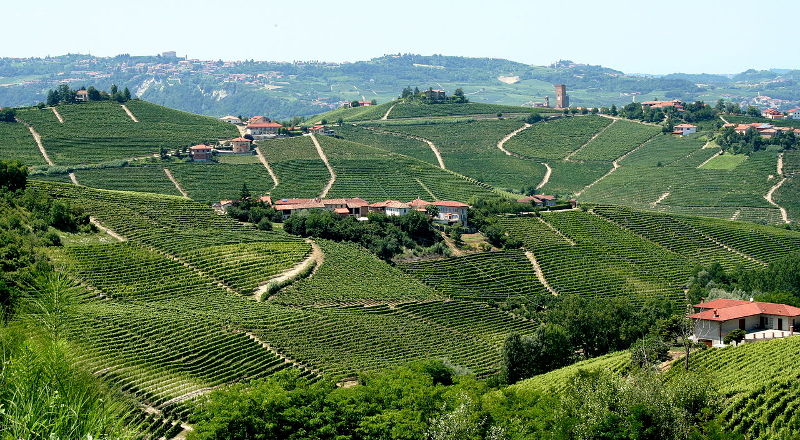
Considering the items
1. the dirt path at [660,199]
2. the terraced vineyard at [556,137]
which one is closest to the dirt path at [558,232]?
the dirt path at [660,199]

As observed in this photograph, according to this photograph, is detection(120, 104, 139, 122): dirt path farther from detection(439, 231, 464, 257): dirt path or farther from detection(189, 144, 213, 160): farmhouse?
detection(439, 231, 464, 257): dirt path

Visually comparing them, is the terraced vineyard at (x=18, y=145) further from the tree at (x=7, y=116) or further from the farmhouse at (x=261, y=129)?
the farmhouse at (x=261, y=129)

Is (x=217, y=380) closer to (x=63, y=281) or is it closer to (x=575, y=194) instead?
(x=63, y=281)

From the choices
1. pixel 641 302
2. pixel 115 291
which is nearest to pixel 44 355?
pixel 115 291

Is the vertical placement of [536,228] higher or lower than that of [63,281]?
lower

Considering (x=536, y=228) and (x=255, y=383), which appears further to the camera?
(x=536, y=228)

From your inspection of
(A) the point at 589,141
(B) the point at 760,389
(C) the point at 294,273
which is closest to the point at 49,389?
(B) the point at 760,389

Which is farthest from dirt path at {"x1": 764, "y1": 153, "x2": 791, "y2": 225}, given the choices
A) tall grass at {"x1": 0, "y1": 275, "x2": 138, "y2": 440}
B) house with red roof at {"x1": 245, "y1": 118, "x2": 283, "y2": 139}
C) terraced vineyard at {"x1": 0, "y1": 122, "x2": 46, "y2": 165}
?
tall grass at {"x1": 0, "y1": 275, "x2": 138, "y2": 440}
